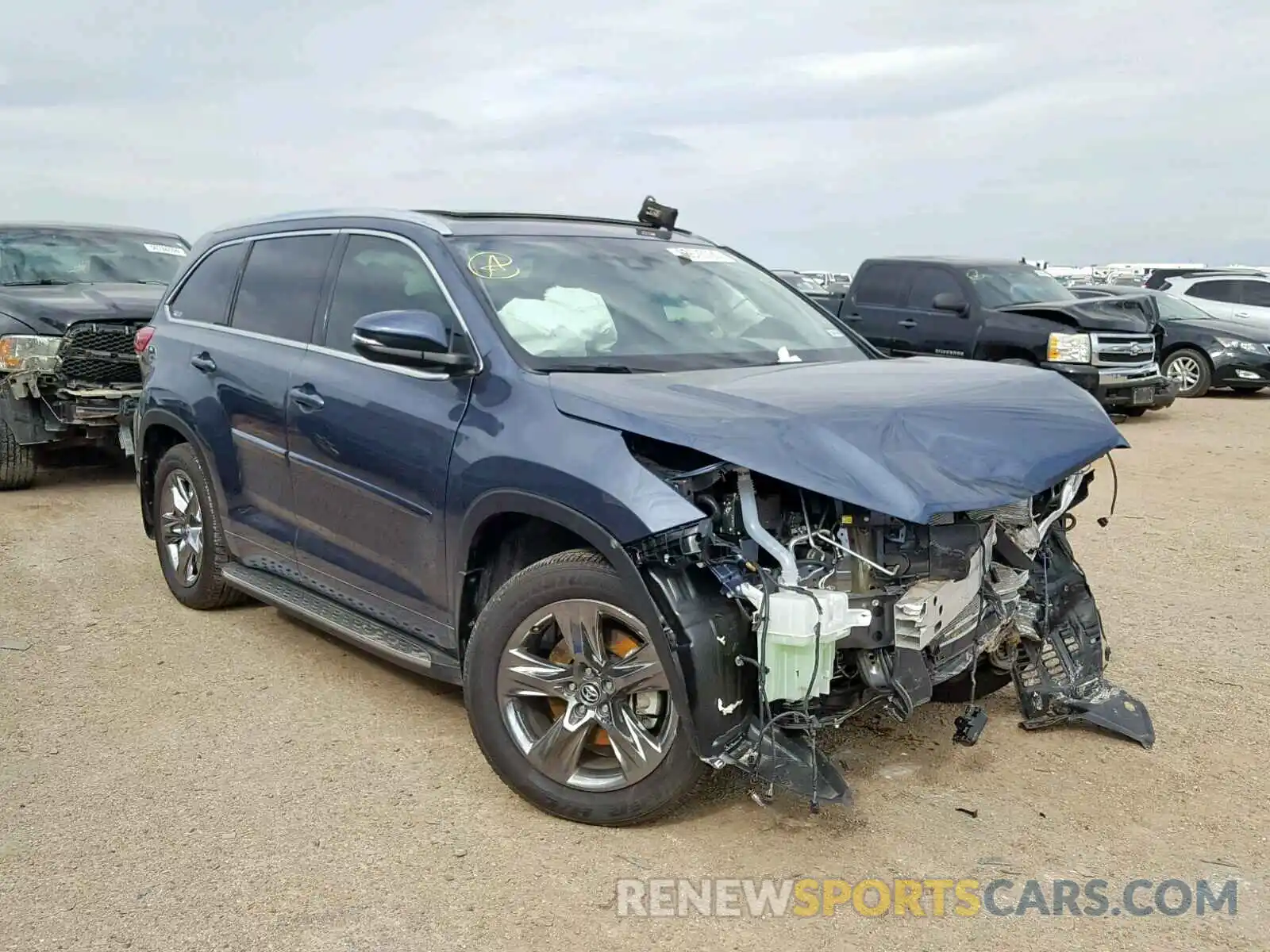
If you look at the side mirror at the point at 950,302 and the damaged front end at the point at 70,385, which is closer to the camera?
the damaged front end at the point at 70,385

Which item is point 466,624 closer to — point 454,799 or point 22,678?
point 454,799

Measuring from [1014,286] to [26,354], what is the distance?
405 inches

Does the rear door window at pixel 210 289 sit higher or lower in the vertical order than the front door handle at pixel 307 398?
higher

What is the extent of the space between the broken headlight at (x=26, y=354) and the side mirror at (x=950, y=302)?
8.64 m

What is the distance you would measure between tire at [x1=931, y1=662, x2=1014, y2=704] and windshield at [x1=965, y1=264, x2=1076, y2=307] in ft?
30.1

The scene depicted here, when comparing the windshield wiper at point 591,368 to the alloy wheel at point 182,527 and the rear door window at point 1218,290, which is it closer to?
the alloy wheel at point 182,527

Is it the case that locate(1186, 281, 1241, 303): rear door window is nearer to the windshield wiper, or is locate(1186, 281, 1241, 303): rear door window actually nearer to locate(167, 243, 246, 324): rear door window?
locate(167, 243, 246, 324): rear door window

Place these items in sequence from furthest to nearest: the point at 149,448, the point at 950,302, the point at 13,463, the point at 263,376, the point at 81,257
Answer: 1. the point at 950,302
2. the point at 81,257
3. the point at 13,463
4. the point at 149,448
5. the point at 263,376

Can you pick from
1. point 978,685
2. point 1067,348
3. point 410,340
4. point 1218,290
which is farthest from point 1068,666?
point 1218,290

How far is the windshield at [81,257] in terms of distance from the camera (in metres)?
9.51

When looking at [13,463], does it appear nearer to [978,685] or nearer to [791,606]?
[978,685]

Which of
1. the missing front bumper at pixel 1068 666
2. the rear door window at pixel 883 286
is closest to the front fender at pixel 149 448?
the missing front bumper at pixel 1068 666

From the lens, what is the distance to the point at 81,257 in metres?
9.86

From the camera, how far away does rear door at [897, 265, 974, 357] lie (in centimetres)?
1273
